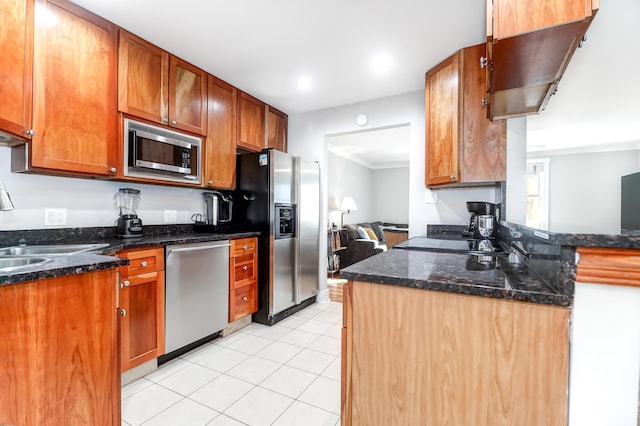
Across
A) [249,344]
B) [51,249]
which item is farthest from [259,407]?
[51,249]

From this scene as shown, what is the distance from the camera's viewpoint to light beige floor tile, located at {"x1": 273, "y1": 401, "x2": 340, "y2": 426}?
58.9 inches

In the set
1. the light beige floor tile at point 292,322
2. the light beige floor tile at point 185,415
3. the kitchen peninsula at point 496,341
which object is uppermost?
the kitchen peninsula at point 496,341

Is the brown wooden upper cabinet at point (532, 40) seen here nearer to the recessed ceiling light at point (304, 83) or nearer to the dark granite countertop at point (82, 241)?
the recessed ceiling light at point (304, 83)

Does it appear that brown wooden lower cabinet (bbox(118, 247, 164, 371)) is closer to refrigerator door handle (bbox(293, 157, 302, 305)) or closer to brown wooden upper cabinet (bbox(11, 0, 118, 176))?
brown wooden upper cabinet (bbox(11, 0, 118, 176))

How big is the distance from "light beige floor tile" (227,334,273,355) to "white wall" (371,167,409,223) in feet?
19.1

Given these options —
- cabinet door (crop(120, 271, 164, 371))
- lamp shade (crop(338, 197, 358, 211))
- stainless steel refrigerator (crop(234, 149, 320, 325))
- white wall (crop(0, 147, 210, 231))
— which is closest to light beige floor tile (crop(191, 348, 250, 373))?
cabinet door (crop(120, 271, 164, 371))

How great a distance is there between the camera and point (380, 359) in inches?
36.2

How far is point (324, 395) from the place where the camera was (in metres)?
1.74

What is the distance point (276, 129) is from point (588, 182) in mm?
2928

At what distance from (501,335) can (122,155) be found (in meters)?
2.36

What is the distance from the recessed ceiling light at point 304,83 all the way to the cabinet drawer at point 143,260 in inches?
76.4

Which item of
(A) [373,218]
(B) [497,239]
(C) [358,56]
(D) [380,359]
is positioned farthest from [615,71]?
(A) [373,218]

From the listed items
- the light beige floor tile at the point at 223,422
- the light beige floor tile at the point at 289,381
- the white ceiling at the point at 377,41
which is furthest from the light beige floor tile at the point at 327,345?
the white ceiling at the point at 377,41

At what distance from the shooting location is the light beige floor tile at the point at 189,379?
1789 millimetres
